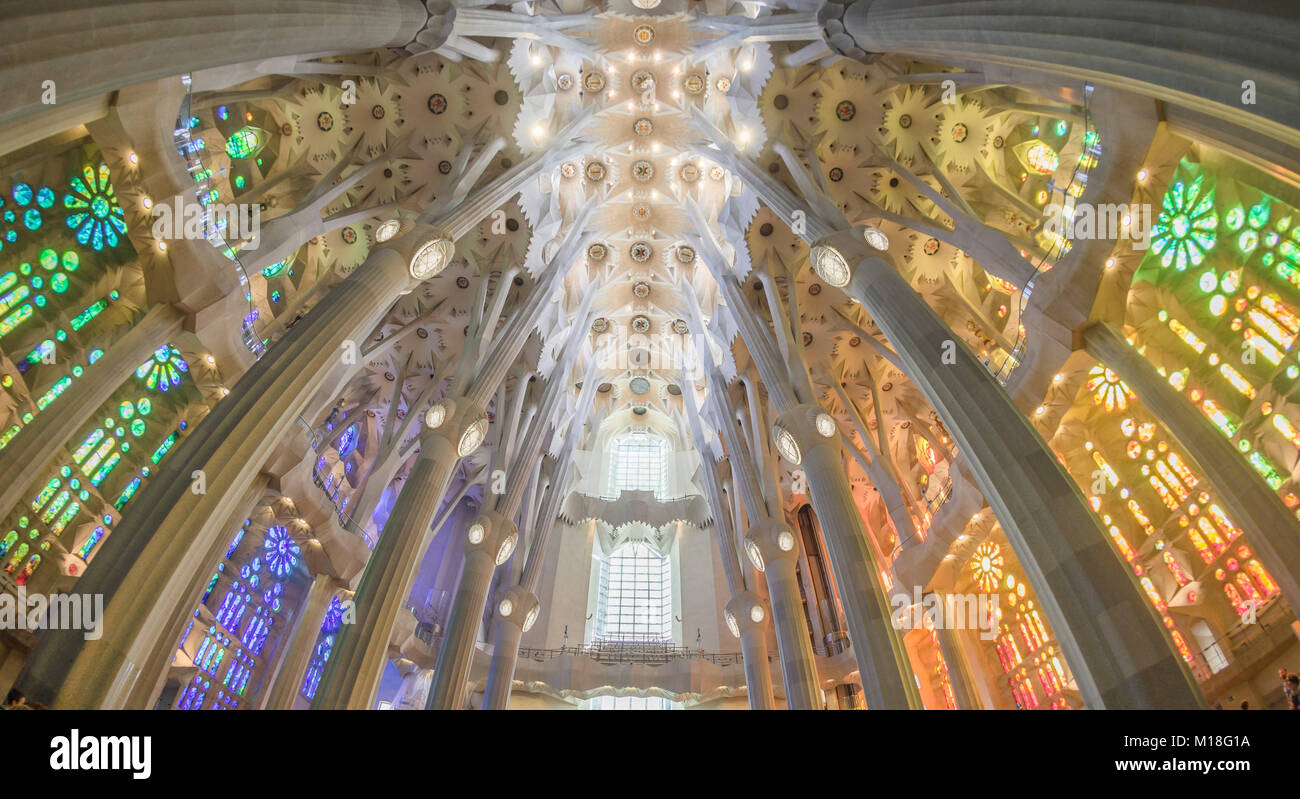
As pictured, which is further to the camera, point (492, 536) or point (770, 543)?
point (770, 543)

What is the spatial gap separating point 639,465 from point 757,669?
1407cm

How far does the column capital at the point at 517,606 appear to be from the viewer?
62.5 ft

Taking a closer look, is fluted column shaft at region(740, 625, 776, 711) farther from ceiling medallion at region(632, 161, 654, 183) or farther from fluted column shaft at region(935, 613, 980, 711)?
ceiling medallion at region(632, 161, 654, 183)

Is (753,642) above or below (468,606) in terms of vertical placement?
above

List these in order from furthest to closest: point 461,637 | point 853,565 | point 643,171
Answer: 1. point 643,171
2. point 461,637
3. point 853,565

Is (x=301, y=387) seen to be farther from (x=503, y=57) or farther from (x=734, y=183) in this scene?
(x=734, y=183)

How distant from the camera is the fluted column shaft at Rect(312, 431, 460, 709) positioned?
10.8 metres

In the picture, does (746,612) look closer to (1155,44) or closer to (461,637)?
(461,637)

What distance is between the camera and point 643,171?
23.2 meters

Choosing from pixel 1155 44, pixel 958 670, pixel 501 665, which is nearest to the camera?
pixel 1155 44

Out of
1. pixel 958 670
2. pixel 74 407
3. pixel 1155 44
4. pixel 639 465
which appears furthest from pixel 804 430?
pixel 639 465

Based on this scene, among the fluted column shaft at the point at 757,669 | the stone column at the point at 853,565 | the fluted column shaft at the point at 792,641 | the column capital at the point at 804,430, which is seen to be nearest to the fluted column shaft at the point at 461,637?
the fluted column shaft at the point at 792,641
